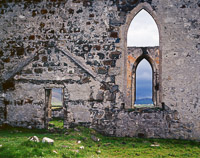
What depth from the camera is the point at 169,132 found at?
6766 mm

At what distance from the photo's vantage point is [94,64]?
7.34 meters

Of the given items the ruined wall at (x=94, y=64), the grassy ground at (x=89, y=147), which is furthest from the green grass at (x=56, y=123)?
the grassy ground at (x=89, y=147)

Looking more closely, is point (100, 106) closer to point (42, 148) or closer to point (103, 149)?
point (103, 149)

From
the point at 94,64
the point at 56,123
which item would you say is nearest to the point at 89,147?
the point at 94,64

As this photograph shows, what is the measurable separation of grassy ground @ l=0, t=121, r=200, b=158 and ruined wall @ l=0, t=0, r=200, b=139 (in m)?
0.37

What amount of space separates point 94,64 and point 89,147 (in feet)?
9.35

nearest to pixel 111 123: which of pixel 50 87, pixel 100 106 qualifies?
pixel 100 106

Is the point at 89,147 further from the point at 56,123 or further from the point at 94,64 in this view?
the point at 56,123

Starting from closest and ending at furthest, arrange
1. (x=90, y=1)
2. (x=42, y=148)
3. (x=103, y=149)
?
(x=42, y=148)
(x=103, y=149)
(x=90, y=1)

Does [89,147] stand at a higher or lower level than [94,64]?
lower

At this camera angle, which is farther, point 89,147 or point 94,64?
point 94,64

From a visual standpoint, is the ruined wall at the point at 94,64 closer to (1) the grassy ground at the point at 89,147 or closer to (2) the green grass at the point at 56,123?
(1) the grassy ground at the point at 89,147

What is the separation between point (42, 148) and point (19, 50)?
14.5 feet

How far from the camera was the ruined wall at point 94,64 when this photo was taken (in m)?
6.86
